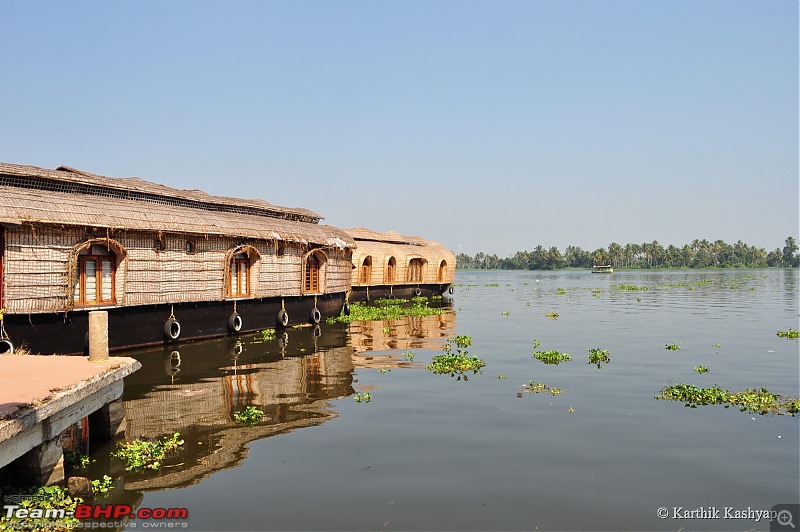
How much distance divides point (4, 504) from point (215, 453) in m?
2.81

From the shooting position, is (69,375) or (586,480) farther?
(69,375)

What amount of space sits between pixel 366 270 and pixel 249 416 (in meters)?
28.8

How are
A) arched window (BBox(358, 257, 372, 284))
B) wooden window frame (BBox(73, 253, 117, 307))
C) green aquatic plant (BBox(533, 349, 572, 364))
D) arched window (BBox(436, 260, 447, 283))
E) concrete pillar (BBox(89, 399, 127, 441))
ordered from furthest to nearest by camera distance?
arched window (BBox(436, 260, 447, 283))
arched window (BBox(358, 257, 372, 284))
green aquatic plant (BBox(533, 349, 572, 364))
wooden window frame (BBox(73, 253, 117, 307))
concrete pillar (BBox(89, 399, 127, 441))

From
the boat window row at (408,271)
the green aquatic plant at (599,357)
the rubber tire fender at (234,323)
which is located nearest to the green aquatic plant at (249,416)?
the green aquatic plant at (599,357)

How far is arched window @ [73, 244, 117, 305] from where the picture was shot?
1636cm

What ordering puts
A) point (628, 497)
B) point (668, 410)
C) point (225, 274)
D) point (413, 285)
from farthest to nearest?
point (413, 285)
point (225, 274)
point (668, 410)
point (628, 497)

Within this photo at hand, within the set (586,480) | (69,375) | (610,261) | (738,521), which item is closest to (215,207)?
(69,375)

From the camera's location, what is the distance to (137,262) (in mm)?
17766

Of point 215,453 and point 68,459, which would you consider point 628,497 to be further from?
point 68,459

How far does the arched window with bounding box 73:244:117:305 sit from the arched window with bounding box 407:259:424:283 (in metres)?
28.2

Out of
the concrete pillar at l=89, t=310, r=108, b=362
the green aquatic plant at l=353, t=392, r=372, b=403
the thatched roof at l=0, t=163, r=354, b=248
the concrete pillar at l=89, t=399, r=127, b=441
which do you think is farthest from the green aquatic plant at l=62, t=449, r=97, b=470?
the thatched roof at l=0, t=163, r=354, b=248

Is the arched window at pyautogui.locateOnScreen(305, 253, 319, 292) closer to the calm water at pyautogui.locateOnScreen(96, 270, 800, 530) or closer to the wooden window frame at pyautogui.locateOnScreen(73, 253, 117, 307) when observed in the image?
the calm water at pyautogui.locateOnScreen(96, 270, 800, 530)

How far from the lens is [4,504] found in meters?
6.47

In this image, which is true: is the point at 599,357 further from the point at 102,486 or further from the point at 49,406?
the point at 49,406
